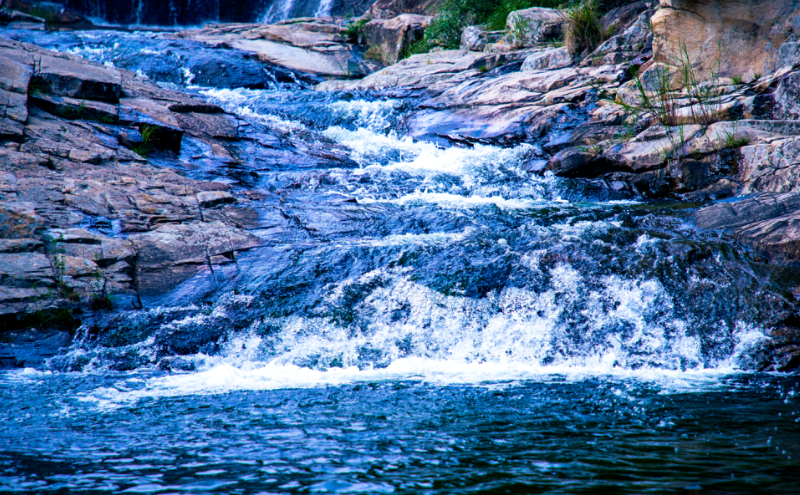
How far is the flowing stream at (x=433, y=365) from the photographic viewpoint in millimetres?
2527

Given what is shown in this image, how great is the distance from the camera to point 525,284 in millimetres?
5070

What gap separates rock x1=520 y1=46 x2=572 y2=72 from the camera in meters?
10.7

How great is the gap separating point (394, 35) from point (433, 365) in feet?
43.6

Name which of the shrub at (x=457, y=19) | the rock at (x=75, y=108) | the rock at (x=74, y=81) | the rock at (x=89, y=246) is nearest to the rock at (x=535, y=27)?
the shrub at (x=457, y=19)

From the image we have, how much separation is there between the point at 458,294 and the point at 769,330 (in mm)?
2434

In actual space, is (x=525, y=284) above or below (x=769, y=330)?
above

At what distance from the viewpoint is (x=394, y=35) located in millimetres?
15820

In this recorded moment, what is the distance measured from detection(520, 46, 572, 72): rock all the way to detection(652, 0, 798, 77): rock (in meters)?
2.40

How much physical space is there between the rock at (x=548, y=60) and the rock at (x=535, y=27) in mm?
1026

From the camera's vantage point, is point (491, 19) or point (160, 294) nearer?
point (160, 294)

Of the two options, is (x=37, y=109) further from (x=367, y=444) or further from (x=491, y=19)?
(x=491, y=19)

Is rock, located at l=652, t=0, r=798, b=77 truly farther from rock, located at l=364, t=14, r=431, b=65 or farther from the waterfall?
the waterfall

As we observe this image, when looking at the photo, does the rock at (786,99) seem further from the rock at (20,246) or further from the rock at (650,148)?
the rock at (20,246)

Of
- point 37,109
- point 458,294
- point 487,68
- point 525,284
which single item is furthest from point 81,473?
point 487,68
